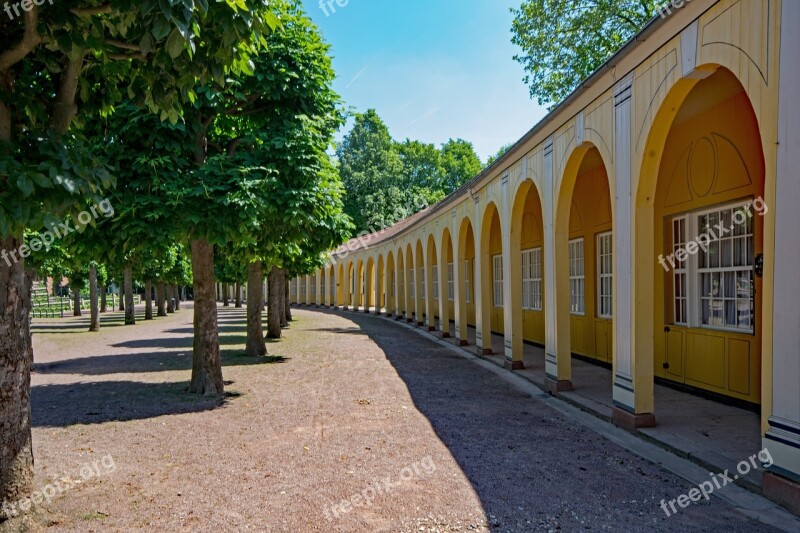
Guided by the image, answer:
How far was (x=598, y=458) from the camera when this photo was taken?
5484mm

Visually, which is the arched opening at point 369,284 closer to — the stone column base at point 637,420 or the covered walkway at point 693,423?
the covered walkway at point 693,423

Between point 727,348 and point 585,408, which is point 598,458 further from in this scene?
point 727,348

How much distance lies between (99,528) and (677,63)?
261 inches

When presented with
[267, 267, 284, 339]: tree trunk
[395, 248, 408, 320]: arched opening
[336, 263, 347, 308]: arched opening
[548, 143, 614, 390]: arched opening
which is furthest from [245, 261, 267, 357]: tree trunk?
[336, 263, 347, 308]: arched opening

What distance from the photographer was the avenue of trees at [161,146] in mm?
3604

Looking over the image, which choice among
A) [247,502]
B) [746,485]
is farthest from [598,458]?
[247,502]

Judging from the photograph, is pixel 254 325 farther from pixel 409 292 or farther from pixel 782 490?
pixel 409 292

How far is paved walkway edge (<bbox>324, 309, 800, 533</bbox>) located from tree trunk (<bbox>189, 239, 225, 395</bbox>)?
5.21 meters

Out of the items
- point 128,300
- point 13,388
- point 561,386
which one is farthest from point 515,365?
point 128,300

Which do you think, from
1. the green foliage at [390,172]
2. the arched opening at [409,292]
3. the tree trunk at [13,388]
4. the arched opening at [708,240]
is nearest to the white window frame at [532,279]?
the arched opening at [708,240]

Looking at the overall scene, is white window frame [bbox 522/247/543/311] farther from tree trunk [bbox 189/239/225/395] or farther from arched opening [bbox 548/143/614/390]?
tree trunk [bbox 189/239/225/395]

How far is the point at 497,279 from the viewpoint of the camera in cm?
1791

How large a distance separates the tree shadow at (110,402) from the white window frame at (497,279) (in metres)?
10.7

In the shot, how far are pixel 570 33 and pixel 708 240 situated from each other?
14236mm
